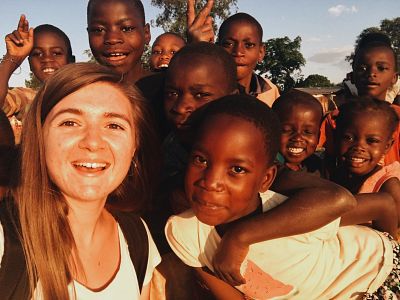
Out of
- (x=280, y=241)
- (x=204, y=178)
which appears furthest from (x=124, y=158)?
(x=280, y=241)

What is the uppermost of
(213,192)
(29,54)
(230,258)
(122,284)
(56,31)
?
(56,31)

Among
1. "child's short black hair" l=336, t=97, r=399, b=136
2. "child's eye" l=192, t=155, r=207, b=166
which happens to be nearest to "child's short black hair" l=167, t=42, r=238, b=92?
"child's eye" l=192, t=155, r=207, b=166

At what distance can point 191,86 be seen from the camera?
2416mm

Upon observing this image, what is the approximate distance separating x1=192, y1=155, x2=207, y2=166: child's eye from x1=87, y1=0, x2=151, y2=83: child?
1864mm

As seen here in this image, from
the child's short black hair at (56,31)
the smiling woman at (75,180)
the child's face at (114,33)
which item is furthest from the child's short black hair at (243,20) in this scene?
the smiling woman at (75,180)

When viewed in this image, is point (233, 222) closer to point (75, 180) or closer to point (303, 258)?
point (303, 258)

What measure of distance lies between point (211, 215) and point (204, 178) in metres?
0.19

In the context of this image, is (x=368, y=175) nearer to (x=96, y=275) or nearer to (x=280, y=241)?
(x=280, y=241)

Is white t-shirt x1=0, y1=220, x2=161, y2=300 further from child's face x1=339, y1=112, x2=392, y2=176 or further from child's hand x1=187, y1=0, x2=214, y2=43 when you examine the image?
child's hand x1=187, y1=0, x2=214, y2=43

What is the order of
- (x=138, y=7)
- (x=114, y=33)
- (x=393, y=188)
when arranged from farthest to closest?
(x=138, y=7), (x=114, y=33), (x=393, y=188)

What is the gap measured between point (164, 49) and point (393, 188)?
13.9ft

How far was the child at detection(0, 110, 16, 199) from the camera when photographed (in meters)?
2.25

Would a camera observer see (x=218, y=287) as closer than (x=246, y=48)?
Yes

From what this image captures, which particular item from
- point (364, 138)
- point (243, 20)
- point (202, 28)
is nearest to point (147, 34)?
point (202, 28)
